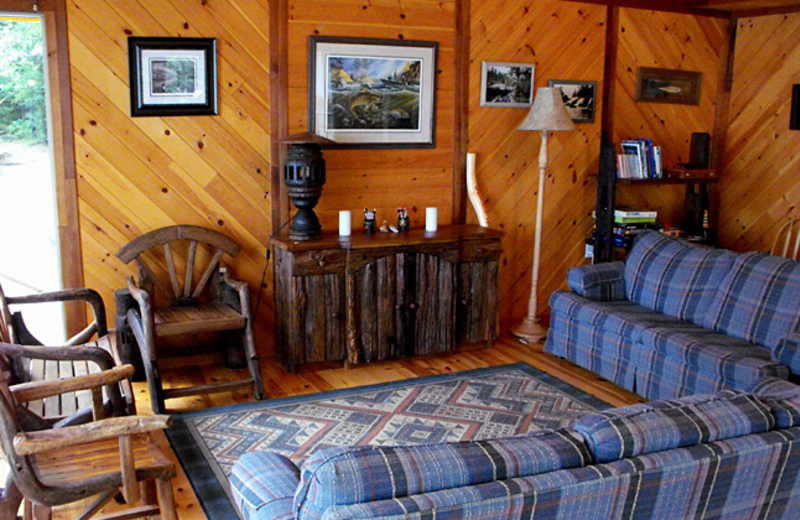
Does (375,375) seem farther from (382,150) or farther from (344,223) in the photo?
(382,150)

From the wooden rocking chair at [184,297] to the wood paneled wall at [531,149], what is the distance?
1.78m

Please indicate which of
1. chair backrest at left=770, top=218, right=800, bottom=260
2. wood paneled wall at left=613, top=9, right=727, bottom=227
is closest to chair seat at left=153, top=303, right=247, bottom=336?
wood paneled wall at left=613, top=9, right=727, bottom=227

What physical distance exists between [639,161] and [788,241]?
1.21 m

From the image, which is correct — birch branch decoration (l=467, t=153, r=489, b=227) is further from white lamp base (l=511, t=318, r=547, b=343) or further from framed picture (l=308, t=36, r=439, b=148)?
white lamp base (l=511, t=318, r=547, b=343)

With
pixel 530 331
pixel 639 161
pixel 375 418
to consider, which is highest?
pixel 639 161

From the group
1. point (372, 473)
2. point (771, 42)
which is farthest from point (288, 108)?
point (771, 42)

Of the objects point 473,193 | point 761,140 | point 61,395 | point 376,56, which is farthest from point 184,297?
point 761,140

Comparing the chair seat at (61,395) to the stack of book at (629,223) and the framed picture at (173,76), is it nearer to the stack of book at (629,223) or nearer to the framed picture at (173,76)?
the framed picture at (173,76)

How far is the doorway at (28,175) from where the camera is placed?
389 centimetres

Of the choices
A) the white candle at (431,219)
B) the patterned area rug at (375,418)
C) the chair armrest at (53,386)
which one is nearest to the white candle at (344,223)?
the white candle at (431,219)

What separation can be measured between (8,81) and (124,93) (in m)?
0.56

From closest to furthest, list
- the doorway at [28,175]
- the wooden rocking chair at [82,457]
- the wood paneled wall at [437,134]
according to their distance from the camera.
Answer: the wooden rocking chair at [82,457] → the doorway at [28,175] → the wood paneled wall at [437,134]

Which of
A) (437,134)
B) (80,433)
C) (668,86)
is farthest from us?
(668,86)

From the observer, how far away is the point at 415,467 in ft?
5.30
